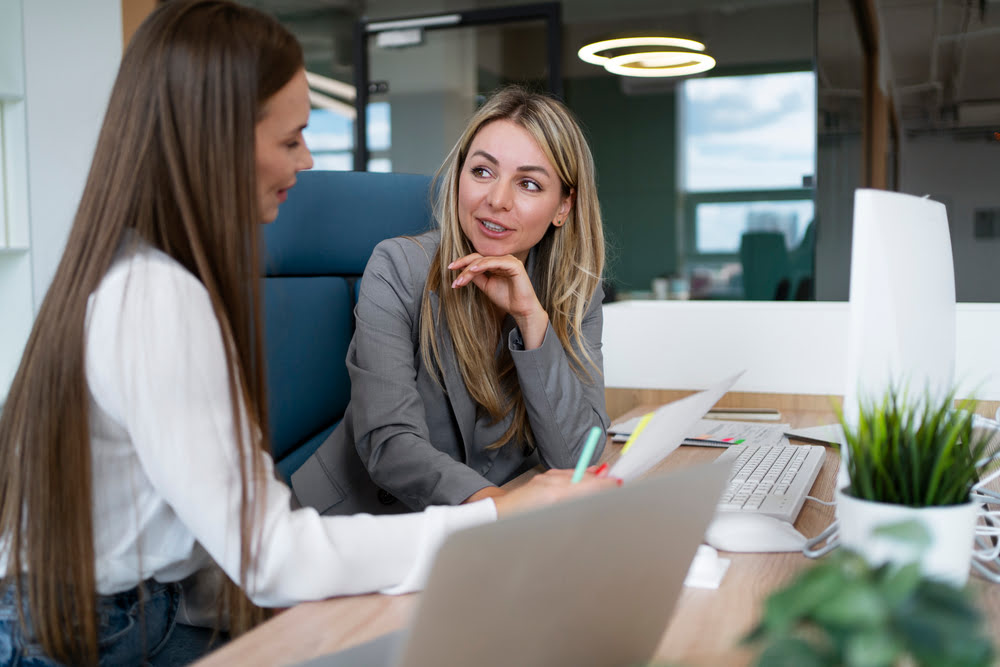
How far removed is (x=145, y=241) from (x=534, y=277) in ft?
2.93

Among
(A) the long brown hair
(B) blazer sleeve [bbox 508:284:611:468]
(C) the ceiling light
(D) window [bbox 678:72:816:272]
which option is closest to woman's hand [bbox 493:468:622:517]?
(A) the long brown hair

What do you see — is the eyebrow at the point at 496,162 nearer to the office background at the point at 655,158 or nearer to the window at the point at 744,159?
the office background at the point at 655,158

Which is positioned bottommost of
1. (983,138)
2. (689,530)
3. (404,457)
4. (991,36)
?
(404,457)

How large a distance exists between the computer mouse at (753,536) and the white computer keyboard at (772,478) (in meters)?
0.03

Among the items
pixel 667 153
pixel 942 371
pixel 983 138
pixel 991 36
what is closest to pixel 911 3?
pixel 991 36

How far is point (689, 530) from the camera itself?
49cm

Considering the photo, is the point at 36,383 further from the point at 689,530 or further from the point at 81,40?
the point at 81,40

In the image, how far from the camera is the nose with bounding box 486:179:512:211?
1388mm

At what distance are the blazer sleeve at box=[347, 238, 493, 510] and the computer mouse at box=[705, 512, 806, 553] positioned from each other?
34cm

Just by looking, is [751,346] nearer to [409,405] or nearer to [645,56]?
[409,405]

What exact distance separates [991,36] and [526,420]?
13.2 ft

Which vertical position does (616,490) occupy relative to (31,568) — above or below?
above

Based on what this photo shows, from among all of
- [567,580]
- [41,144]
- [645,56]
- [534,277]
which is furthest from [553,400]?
[645,56]

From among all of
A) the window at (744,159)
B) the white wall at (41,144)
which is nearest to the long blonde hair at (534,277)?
the white wall at (41,144)
